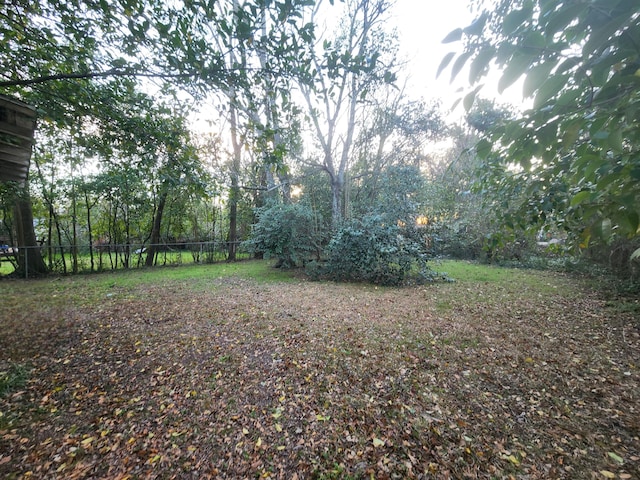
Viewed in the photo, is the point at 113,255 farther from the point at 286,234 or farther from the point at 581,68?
the point at 581,68

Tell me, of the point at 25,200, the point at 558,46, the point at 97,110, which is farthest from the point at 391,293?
the point at 25,200

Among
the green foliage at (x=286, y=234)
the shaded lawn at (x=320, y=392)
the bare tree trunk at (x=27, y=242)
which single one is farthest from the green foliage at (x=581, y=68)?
the bare tree trunk at (x=27, y=242)

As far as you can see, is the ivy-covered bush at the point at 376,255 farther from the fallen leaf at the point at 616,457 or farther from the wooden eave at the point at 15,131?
the wooden eave at the point at 15,131

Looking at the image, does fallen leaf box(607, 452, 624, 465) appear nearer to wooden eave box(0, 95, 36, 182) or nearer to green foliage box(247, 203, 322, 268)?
wooden eave box(0, 95, 36, 182)

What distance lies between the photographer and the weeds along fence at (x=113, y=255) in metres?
6.62

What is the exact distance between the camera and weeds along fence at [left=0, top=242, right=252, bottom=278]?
6621 millimetres

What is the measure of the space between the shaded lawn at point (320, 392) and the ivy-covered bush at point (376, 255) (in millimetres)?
1916

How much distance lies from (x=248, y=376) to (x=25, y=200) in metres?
8.01

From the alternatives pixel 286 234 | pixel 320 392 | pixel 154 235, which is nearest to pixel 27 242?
pixel 154 235

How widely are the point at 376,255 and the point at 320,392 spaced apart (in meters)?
4.13

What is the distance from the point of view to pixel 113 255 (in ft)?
25.5

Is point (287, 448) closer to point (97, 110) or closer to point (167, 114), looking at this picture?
point (97, 110)

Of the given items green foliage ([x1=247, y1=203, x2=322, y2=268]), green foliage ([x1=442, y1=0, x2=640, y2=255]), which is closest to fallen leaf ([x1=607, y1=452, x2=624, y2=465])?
green foliage ([x1=442, y1=0, x2=640, y2=255])

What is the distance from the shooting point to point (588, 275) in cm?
630
